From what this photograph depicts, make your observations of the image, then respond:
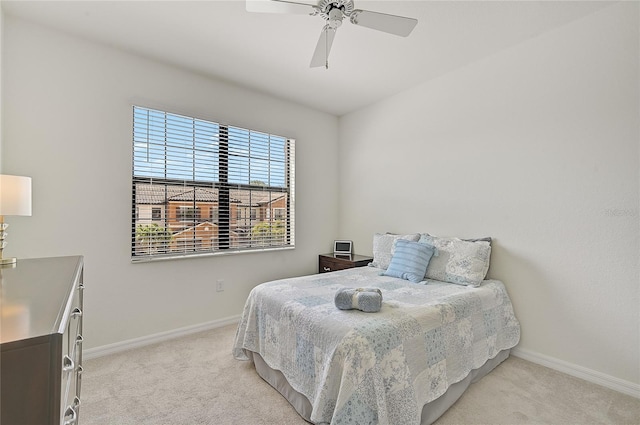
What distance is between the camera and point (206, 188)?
3148 millimetres

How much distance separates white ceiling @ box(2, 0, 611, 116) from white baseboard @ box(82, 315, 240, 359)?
2.53 m

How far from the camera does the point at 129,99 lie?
2.66 meters

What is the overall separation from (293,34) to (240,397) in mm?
2661

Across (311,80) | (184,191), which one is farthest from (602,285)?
(184,191)

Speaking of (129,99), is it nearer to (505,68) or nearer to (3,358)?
(3,358)

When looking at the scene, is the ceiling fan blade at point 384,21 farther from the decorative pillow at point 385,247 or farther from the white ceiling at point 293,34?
the decorative pillow at point 385,247

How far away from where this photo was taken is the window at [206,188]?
279cm

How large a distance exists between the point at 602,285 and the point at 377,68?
2.54 m

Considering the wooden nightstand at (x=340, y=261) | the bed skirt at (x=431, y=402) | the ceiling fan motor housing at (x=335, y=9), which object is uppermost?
the ceiling fan motor housing at (x=335, y=9)

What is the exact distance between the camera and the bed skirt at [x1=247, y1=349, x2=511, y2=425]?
174cm

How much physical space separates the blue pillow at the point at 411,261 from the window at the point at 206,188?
148cm

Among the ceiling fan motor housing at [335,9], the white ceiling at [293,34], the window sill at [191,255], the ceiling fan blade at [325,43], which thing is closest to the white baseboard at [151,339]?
the window sill at [191,255]

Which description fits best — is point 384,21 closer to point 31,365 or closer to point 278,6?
point 278,6

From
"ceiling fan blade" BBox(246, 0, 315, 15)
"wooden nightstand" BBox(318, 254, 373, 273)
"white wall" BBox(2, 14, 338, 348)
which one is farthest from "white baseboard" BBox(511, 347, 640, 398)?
"ceiling fan blade" BBox(246, 0, 315, 15)
